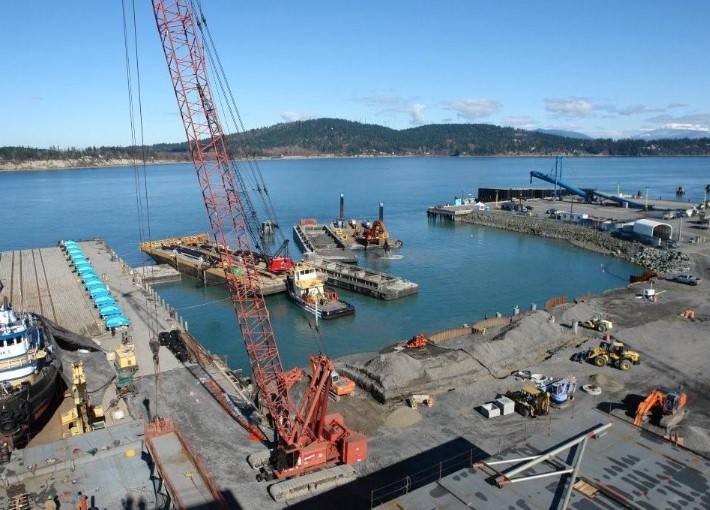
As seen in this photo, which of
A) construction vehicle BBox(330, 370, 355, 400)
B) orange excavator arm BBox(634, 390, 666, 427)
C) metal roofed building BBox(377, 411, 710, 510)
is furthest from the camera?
construction vehicle BBox(330, 370, 355, 400)

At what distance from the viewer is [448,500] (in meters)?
13.1

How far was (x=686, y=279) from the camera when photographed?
48.9 m

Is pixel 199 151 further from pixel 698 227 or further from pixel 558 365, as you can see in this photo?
pixel 698 227

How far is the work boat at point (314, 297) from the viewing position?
46344 millimetres

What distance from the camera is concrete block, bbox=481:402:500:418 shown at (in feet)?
82.0

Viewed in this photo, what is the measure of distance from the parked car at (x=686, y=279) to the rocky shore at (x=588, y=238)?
17.2 ft

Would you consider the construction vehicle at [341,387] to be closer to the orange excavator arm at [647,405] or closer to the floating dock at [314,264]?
the orange excavator arm at [647,405]

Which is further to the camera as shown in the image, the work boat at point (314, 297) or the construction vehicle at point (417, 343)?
the work boat at point (314, 297)

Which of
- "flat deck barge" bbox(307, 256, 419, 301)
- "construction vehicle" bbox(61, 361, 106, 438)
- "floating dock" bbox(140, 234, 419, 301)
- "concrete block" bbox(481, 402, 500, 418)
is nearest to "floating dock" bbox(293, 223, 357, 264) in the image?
"floating dock" bbox(140, 234, 419, 301)

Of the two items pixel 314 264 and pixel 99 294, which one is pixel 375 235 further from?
pixel 99 294

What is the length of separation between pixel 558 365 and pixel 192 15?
27250mm

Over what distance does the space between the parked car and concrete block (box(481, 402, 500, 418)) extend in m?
33.6

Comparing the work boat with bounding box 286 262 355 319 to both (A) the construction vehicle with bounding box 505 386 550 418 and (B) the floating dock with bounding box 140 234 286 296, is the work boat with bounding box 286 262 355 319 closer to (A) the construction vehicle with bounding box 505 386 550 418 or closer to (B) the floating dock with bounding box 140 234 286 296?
(B) the floating dock with bounding box 140 234 286 296

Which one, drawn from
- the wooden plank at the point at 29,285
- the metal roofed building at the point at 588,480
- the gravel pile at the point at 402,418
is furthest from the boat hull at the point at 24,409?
the wooden plank at the point at 29,285
